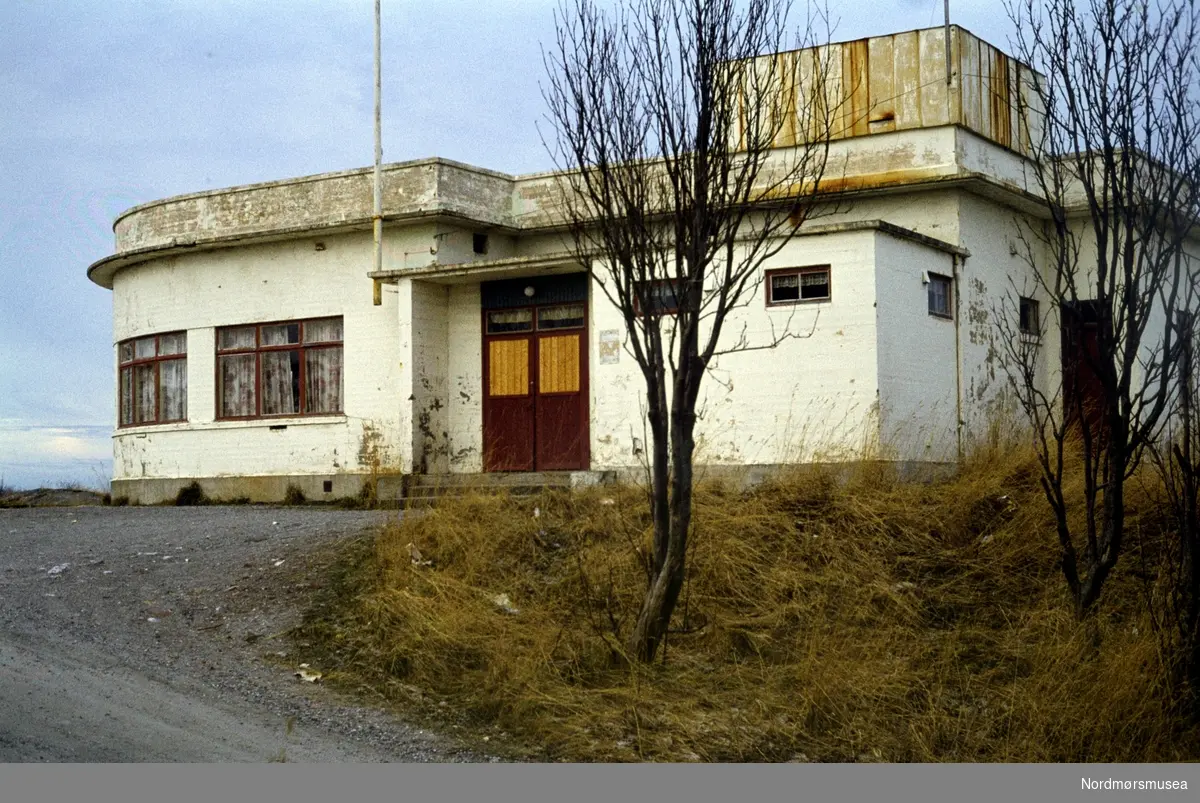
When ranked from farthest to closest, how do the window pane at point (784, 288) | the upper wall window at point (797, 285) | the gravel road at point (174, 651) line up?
the window pane at point (784, 288), the upper wall window at point (797, 285), the gravel road at point (174, 651)

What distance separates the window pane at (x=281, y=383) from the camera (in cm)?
2155

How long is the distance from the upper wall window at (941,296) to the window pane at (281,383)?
32.8 ft

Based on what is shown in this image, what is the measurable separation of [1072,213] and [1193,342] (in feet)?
34.7

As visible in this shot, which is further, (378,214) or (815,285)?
(378,214)

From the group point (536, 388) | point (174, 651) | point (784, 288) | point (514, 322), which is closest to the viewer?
point (174, 651)

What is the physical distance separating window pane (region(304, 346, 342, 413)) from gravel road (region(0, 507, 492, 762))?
4.18m

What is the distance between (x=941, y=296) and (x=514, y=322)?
6274 millimetres

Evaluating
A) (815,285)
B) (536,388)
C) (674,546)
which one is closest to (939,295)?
(815,285)

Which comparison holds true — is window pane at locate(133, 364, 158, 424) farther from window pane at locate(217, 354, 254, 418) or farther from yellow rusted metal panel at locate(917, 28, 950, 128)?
yellow rusted metal panel at locate(917, 28, 950, 128)

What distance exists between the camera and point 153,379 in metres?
23.3

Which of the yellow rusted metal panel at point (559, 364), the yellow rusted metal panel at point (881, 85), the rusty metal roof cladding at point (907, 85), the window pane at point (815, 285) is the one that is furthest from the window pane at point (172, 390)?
the yellow rusted metal panel at point (881, 85)

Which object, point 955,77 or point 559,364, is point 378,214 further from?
point 955,77

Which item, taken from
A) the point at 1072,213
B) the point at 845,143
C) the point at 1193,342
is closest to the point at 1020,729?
the point at 1193,342

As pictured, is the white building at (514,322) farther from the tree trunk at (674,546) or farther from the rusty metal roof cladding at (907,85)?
the tree trunk at (674,546)
